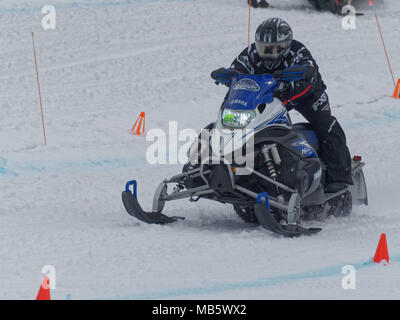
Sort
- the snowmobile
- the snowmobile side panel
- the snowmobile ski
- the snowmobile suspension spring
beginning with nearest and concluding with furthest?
the snowmobile < the snowmobile suspension spring < the snowmobile ski < the snowmobile side panel

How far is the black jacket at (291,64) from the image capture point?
667 cm

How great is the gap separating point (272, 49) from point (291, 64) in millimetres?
258

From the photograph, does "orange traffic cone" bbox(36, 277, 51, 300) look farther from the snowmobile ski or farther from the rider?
the rider

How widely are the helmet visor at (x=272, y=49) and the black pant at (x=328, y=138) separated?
0.56 meters

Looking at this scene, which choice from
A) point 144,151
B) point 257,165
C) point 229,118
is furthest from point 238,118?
point 144,151

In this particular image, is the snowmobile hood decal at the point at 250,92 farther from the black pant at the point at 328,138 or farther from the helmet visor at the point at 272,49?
the black pant at the point at 328,138

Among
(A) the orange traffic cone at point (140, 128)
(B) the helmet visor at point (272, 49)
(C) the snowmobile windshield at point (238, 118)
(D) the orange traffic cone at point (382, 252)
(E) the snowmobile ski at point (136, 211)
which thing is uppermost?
(A) the orange traffic cone at point (140, 128)

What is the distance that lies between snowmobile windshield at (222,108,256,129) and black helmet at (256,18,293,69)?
606mm

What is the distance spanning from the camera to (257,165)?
6.30m

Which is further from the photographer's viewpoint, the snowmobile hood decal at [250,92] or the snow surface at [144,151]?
the snowmobile hood decal at [250,92]

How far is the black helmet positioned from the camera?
21.4 ft

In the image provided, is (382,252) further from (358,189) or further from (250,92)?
(358,189)

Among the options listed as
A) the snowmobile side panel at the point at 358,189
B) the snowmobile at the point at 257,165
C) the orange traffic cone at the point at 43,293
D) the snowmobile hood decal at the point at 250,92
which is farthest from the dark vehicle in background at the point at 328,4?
the orange traffic cone at the point at 43,293

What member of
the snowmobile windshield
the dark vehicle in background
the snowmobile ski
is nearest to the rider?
the snowmobile windshield
